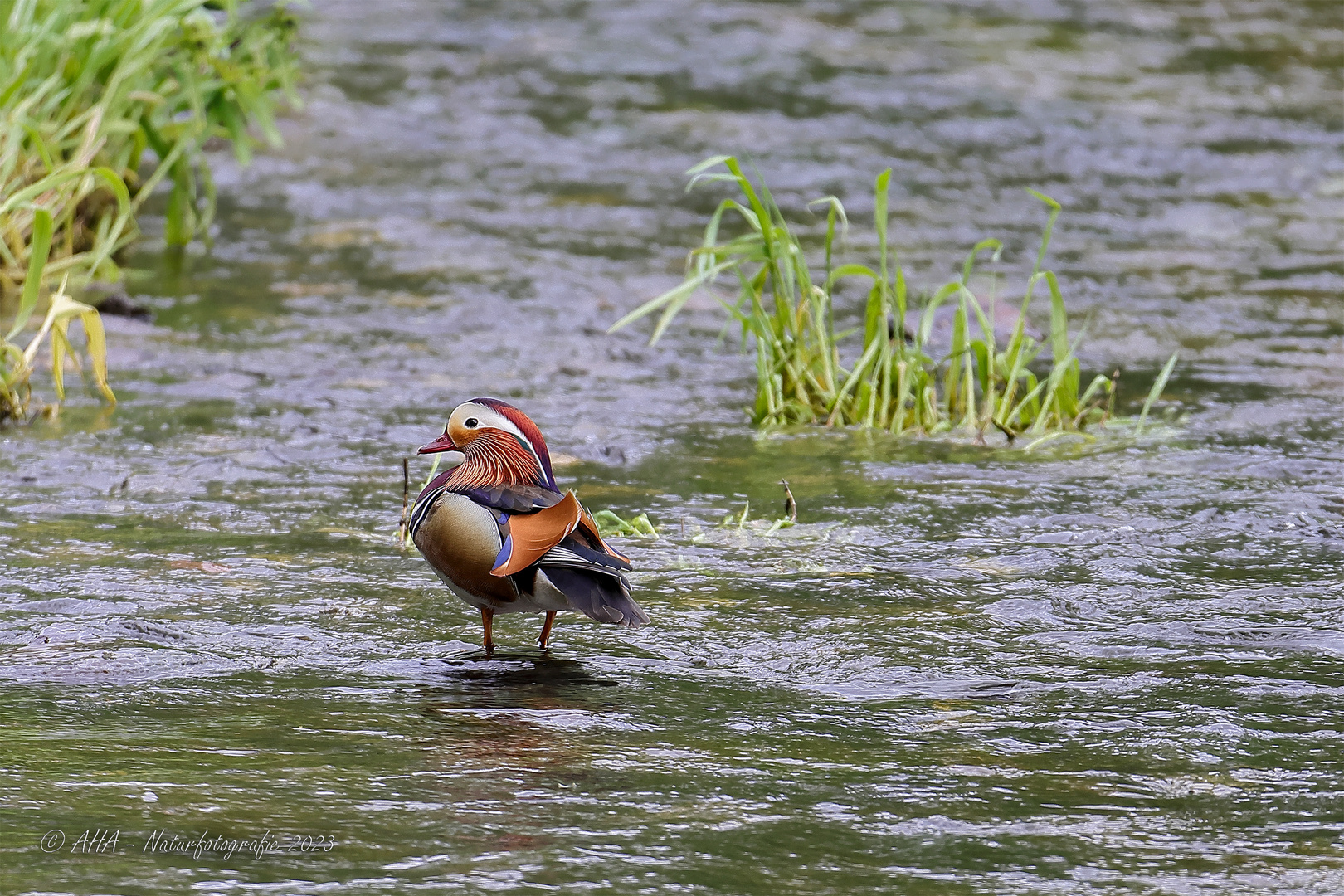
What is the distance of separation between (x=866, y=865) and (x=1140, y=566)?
187 centimetres

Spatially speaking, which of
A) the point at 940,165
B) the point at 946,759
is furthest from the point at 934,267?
the point at 946,759

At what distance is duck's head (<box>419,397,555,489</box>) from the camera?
337 cm

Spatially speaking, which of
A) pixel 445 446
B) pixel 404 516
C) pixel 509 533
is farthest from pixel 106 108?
pixel 509 533

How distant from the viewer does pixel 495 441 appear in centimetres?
338

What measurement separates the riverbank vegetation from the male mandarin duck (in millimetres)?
2713

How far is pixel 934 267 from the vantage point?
7.91 meters

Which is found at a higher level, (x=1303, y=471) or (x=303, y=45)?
(x=303, y=45)

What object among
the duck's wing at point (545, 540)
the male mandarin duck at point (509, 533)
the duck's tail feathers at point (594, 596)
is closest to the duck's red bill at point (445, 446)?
the male mandarin duck at point (509, 533)

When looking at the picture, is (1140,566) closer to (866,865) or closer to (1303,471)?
(1303,471)

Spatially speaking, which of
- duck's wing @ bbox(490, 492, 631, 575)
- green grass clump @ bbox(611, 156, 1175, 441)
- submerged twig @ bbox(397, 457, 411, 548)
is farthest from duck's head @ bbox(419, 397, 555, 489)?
green grass clump @ bbox(611, 156, 1175, 441)

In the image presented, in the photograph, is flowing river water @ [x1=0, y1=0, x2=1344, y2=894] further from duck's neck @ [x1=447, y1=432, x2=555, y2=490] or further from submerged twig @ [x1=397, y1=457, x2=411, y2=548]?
duck's neck @ [x1=447, y1=432, x2=555, y2=490]

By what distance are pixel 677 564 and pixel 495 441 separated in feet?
2.94

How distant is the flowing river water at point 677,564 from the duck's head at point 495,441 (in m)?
0.40

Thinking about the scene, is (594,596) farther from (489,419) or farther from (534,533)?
(489,419)
